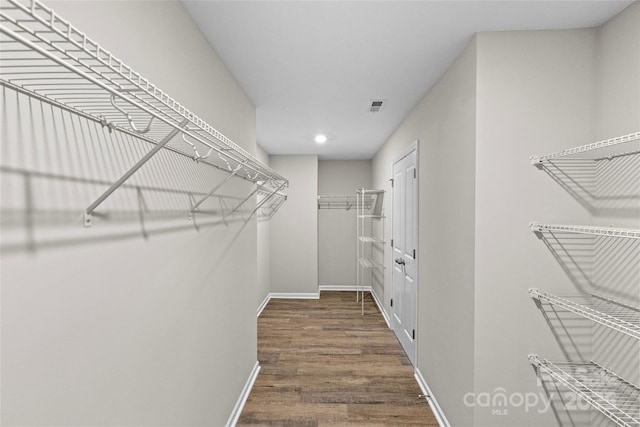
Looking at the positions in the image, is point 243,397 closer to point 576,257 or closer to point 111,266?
point 111,266

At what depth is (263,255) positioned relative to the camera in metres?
5.06

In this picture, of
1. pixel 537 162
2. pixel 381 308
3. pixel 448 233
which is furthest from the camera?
pixel 381 308

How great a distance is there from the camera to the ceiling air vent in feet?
9.52

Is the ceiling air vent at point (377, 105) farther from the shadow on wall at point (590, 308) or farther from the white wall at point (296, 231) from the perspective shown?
the white wall at point (296, 231)

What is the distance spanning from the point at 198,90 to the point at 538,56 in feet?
6.08

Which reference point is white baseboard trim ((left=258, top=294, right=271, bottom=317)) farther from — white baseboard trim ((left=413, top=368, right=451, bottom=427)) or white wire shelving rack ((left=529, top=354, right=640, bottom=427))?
white wire shelving rack ((left=529, top=354, right=640, bottom=427))

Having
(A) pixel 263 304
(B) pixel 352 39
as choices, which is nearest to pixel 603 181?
(B) pixel 352 39

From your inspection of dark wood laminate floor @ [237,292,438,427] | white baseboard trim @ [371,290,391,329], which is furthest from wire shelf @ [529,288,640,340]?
white baseboard trim @ [371,290,391,329]

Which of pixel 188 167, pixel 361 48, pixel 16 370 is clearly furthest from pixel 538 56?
pixel 16 370

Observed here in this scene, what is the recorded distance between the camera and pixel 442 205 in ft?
7.84

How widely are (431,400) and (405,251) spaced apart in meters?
1.40

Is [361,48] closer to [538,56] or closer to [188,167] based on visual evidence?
[538,56]

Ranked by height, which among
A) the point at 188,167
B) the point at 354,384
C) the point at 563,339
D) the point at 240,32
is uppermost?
the point at 240,32

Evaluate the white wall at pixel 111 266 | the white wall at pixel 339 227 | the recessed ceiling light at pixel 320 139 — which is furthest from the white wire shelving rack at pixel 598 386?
the white wall at pixel 339 227
